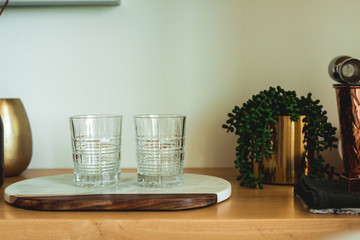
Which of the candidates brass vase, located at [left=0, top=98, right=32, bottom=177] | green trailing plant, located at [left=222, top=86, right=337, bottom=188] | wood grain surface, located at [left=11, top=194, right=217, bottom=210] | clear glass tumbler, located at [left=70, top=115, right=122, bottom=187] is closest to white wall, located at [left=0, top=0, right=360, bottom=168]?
brass vase, located at [left=0, top=98, right=32, bottom=177]

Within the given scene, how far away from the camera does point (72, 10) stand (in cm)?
120

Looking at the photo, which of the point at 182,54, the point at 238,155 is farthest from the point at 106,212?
the point at 182,54

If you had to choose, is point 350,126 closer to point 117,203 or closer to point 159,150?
point 159,150

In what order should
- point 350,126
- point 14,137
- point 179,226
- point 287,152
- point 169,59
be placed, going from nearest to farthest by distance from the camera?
1. point 179,226
2. point 350,126
3. point 287,152
4. point 14,137
5. point 169,59

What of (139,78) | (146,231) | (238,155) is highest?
(139,78)

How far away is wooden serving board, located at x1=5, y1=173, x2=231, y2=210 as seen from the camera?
0.72m

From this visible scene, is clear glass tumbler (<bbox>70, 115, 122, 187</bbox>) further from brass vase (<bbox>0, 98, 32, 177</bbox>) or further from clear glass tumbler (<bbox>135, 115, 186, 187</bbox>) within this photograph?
brass vase (<bbox>0, 98, 32, 177</bbox>)

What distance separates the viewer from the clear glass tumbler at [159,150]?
829 millimetres

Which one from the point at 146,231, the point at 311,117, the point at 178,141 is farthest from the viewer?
the point at 311,117

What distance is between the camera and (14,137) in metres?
1.07

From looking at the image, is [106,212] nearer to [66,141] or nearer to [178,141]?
[178,141]

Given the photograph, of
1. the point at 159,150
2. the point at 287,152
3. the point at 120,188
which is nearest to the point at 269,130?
the point at 287,152

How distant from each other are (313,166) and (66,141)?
0.76 meters

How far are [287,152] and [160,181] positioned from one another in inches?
13.2
